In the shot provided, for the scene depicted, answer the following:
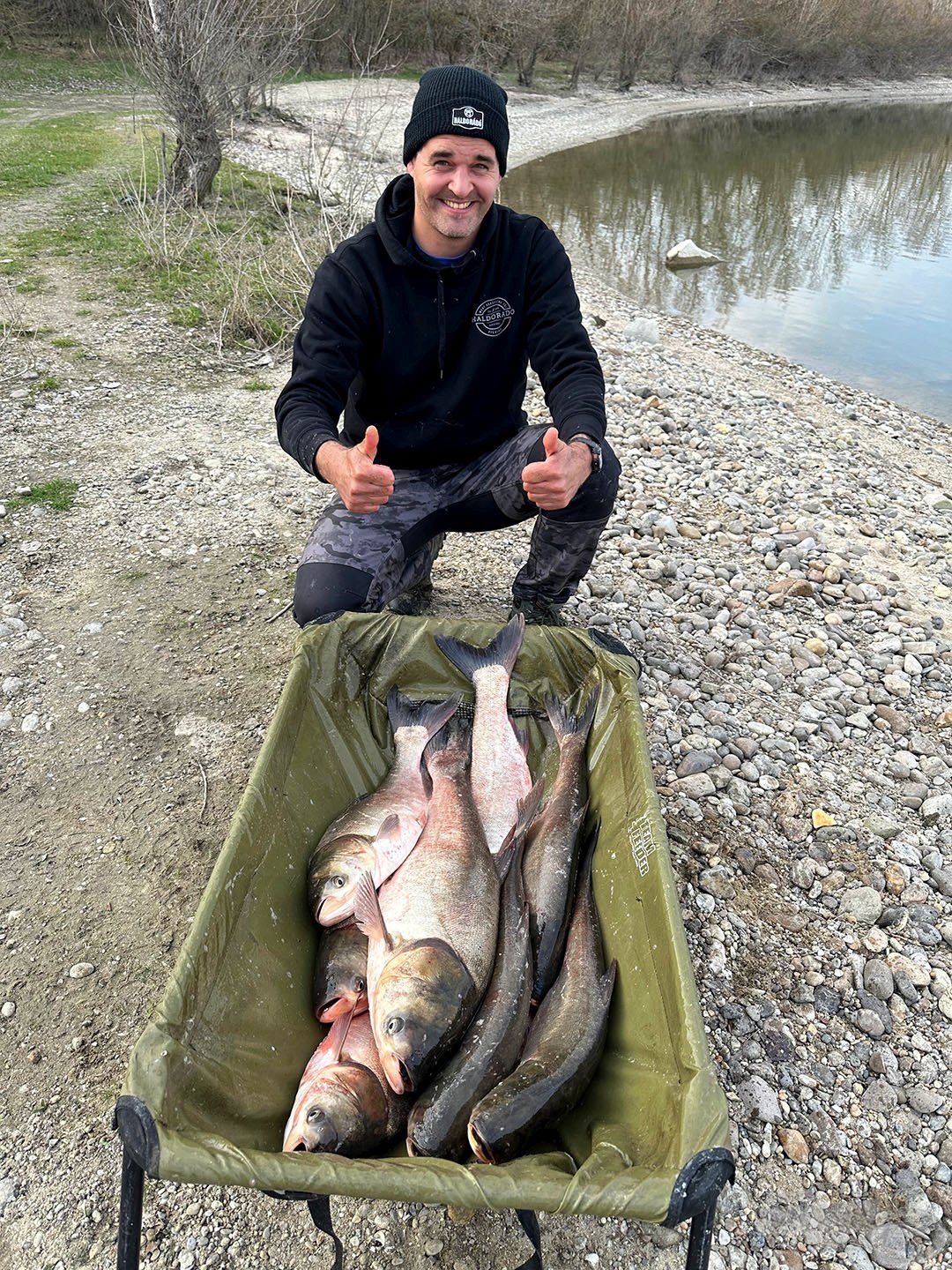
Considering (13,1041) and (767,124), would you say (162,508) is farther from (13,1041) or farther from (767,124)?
(767,124)

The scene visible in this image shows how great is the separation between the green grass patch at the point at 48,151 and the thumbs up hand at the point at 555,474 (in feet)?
41.3

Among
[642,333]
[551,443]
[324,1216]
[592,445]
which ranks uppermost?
[551,443]

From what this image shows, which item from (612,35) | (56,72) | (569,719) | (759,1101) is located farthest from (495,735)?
(612,35)

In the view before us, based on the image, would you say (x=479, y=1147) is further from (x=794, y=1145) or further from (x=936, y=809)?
(x=936, y=809)

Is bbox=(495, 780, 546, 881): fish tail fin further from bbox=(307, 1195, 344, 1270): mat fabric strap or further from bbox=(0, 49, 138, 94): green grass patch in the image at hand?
bbox=(0, 49, 138, 94): green grass patch

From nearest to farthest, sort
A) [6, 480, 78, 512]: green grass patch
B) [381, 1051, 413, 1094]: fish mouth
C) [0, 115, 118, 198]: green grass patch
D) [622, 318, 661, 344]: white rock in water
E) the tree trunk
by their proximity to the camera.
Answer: [381, 1051, 413, 1094]: fish mouth < [6, 480, 78, 512]: green grass patch < [622, 318, 661, 344]: white rock in water < the tree trunk < [0, 115, 118, 198]: green grass patch

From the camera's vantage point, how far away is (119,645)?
4.07 metres

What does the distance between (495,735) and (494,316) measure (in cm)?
177

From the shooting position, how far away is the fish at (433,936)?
6.98 feet

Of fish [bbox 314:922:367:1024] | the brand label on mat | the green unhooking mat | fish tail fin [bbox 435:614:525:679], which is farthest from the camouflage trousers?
the brand label on mat

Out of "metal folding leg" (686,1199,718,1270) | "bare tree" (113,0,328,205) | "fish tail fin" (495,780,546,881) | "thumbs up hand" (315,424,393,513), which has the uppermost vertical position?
"bare tree" (113,0,328,205)

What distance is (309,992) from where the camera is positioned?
2.45 metres

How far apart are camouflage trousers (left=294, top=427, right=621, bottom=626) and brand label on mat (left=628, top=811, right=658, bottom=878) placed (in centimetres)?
151

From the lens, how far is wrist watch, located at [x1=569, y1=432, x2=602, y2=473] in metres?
3.34
